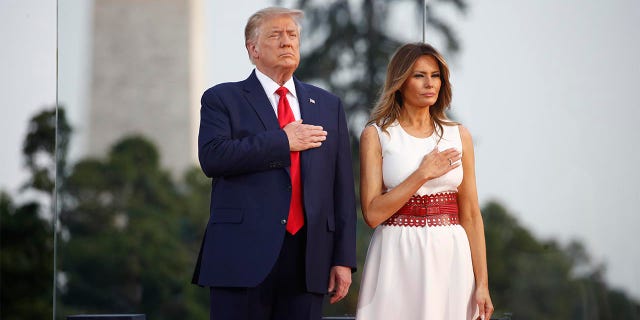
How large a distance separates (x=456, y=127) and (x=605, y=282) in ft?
6.21

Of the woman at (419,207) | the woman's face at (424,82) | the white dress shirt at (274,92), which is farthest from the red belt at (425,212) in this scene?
the white dress shirt at (274,92)

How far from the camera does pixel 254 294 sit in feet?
9.04

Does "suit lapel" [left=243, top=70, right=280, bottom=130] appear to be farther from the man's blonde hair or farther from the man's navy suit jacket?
the man's blonde hair

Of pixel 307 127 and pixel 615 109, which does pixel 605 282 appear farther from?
pixel 307 127

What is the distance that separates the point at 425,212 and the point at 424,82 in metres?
0.44

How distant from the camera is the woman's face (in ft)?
10.0

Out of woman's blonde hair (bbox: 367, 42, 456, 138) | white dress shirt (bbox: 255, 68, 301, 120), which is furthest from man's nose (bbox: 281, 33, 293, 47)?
woman's blonde hair (bbox: 367, 42, 456, 138)

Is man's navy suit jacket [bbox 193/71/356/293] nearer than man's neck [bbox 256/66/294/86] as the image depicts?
Yes

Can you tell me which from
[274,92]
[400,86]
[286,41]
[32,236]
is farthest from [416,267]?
[32,236]

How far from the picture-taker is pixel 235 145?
2734 millimetres

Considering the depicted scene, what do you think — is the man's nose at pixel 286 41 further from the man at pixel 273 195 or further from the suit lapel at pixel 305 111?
the suit lapel at pixel 305 111

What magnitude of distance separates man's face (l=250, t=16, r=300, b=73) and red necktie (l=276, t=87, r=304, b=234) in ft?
0.39

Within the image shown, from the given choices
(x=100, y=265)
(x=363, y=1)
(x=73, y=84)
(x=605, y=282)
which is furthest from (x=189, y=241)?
(x=605, y=282)

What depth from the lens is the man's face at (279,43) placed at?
2883 mm
